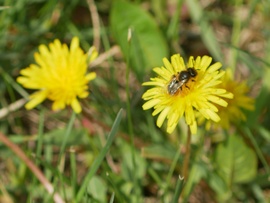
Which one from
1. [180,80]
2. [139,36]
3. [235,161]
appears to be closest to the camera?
[180,80]

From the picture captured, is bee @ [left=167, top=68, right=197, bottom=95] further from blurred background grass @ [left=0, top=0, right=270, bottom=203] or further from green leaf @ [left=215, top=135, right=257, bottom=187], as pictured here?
green leaf @ [left=215, top=135, right=257, bottom=187]

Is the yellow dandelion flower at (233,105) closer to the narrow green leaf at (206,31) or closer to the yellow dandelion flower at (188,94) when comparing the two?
the yellow dandelion flower at (188,94)

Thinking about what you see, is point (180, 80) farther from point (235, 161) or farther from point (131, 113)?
point (131, 113)

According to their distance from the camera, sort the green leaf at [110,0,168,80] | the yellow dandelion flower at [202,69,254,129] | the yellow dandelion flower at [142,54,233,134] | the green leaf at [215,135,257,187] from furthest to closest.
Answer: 1. the green leaf at [110,0,168,80]
2. the green leaf at [215,135,257,187]
3. the yellow dandelion flower at [202,69,254,129]
4. the yellow dandelion flower at [142,54,233,134]

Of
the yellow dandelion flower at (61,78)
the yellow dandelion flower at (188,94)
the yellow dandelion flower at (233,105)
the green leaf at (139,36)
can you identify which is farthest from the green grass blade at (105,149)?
the green leaf at (139,36)

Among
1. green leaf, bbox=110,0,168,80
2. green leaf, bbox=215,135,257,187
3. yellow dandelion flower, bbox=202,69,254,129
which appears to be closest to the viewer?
yellow dandelion flower, bbox=202,69,254,129

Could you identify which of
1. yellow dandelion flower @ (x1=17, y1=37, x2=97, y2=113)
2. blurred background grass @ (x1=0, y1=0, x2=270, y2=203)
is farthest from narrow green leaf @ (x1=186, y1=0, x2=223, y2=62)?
yellow dandelion flower @ (x1=17, y1=37, x2=97, y2=113)

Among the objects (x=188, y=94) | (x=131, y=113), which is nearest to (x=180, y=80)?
(x=188, y=94)
